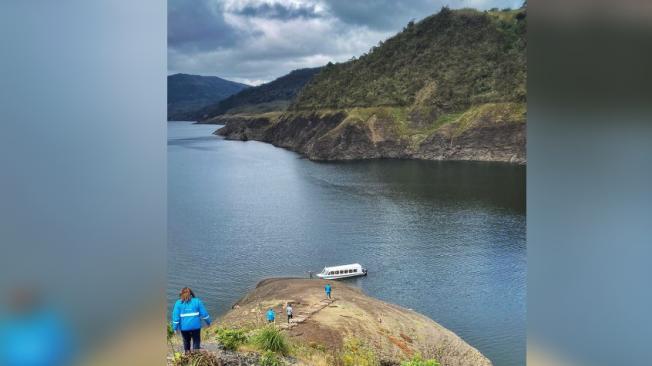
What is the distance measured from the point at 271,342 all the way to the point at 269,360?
650 mm

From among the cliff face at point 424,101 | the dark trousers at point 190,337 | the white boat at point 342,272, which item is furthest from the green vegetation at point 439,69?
the dark trousers at point 190,337

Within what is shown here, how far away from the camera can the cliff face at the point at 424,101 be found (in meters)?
50.6

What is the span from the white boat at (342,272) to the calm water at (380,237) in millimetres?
444

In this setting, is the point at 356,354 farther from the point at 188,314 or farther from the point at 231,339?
the point at 188,314

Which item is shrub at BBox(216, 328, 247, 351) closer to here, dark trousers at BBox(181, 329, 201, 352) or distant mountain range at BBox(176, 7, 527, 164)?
dark trousers at BBox(181, 329, 201, 352)

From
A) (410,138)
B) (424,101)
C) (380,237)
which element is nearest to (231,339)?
(380,237)

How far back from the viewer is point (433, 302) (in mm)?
16375

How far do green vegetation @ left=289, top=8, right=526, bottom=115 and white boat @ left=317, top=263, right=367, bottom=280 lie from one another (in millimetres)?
36345

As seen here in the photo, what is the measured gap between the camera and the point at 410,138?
53.2m

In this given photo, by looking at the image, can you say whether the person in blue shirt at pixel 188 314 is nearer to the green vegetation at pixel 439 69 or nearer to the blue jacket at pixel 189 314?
the blue jacket at pixel 189 314

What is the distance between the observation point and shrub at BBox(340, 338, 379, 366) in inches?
359

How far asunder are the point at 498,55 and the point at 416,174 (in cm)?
2714
